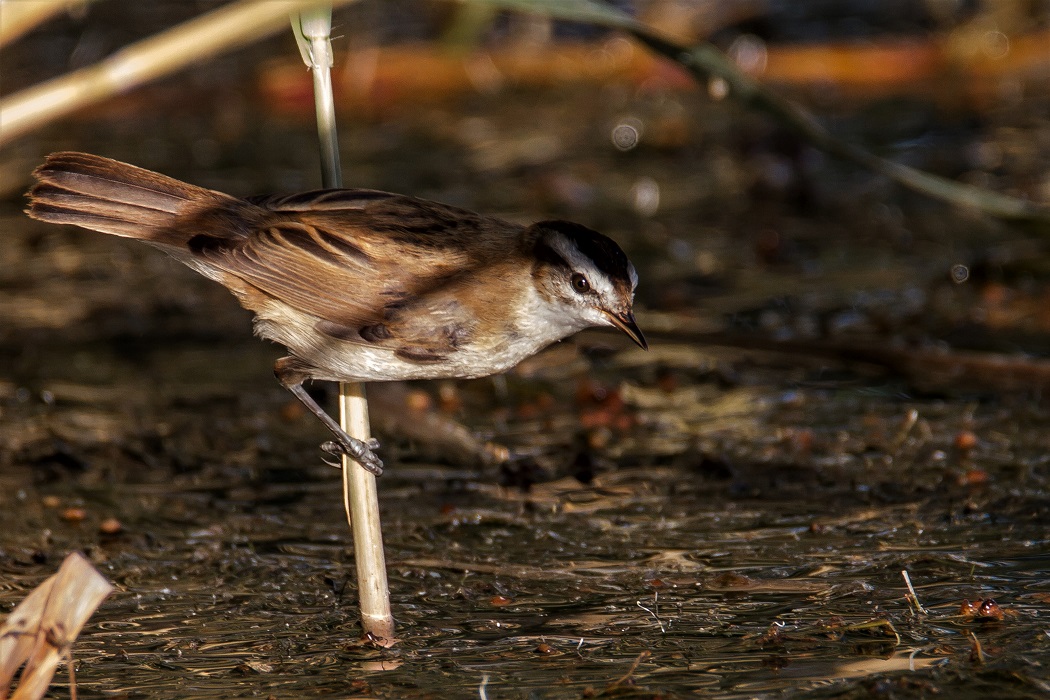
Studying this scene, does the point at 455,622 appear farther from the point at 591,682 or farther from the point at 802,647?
the point at 802,647

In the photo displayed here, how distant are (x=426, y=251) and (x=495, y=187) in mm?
5012

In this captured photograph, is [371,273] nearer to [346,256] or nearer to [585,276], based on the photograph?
[346,256]

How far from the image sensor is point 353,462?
383 centimetres

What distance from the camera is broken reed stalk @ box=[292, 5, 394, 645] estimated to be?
143 inches

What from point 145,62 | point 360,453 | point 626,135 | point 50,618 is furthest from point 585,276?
point 626,135

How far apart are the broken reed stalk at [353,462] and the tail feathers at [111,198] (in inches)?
18.3

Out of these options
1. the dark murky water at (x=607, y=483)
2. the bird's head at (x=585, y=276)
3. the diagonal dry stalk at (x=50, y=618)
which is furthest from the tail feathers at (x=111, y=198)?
the dark murky water at (x=607, y=483)

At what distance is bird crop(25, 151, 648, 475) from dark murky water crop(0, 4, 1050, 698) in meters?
0.75

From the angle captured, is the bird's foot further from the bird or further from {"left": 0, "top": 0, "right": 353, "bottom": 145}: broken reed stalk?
{"left": 0, "top": 0, "right": 353, "bottom": 145}: broken reed stalk

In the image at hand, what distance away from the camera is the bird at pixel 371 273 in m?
3.88

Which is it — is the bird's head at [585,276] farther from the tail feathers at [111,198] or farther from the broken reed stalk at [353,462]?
the tail feathers at [111,198]

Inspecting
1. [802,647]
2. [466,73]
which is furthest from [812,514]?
[466,73]

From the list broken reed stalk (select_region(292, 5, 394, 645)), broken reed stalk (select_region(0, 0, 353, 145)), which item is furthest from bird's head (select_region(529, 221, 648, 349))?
broken reed stalk (select_region(0, 0, 353, 145))

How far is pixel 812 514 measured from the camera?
16.0 feet
